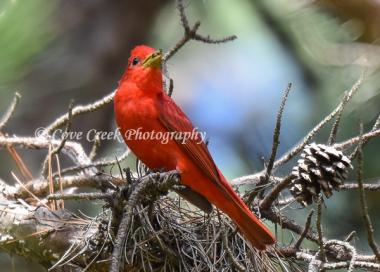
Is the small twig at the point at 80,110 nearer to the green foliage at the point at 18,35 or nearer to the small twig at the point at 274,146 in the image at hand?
the small twig at the point at 274,146

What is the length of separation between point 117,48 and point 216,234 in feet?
7.04

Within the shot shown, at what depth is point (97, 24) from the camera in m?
4.98

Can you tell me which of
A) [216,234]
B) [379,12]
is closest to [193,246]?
[216,234]

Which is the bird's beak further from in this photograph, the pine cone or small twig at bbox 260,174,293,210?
the pine cone

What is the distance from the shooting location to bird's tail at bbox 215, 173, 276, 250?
3076 mm

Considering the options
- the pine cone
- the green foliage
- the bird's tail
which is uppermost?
the green foliage

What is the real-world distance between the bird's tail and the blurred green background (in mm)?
406

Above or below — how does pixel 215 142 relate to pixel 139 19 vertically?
below

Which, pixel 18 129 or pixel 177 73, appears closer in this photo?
pixel 18 129

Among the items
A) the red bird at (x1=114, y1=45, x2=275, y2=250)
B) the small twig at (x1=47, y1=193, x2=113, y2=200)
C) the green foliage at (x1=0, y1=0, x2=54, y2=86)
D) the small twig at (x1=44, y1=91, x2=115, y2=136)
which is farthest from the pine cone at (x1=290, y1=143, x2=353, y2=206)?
the green foliage at (x1=0, y1=0, x2=54, y2=86)

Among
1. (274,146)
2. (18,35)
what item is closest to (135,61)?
(274,146)

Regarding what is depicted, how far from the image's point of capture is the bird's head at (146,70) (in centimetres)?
363

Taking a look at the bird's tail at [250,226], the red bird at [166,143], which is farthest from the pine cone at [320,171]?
the red bird at [166,143]

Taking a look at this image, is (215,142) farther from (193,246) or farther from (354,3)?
(193,246)
